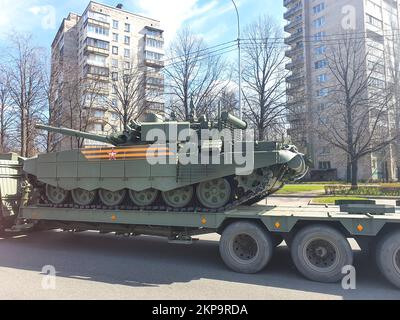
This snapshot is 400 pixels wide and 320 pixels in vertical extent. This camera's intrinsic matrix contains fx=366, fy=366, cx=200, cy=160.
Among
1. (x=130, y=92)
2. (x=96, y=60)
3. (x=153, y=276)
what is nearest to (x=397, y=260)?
(x=153, y=276)

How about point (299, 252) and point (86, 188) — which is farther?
point (86, 188)

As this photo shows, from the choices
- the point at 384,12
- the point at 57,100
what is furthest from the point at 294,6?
the point at 57,100

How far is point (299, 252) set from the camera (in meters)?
6.45

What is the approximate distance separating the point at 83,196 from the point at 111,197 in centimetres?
84

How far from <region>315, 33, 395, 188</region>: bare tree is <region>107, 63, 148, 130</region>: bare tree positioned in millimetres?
17023

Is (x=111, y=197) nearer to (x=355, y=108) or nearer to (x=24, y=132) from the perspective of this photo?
(x=24, y=132)

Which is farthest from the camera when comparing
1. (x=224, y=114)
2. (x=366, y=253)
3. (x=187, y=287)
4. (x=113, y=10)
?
(x=113, y=10)

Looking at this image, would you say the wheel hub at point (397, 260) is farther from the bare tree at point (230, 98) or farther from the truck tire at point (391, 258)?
the bare tree at point (230, 98)

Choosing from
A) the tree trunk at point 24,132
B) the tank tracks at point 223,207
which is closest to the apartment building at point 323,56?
the tree trunk at point 24,132

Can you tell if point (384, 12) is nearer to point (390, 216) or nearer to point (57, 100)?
point (57, 100)

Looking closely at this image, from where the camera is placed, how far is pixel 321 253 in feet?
20.9

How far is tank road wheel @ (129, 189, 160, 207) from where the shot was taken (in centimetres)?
843

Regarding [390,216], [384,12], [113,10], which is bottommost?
[390,216]
